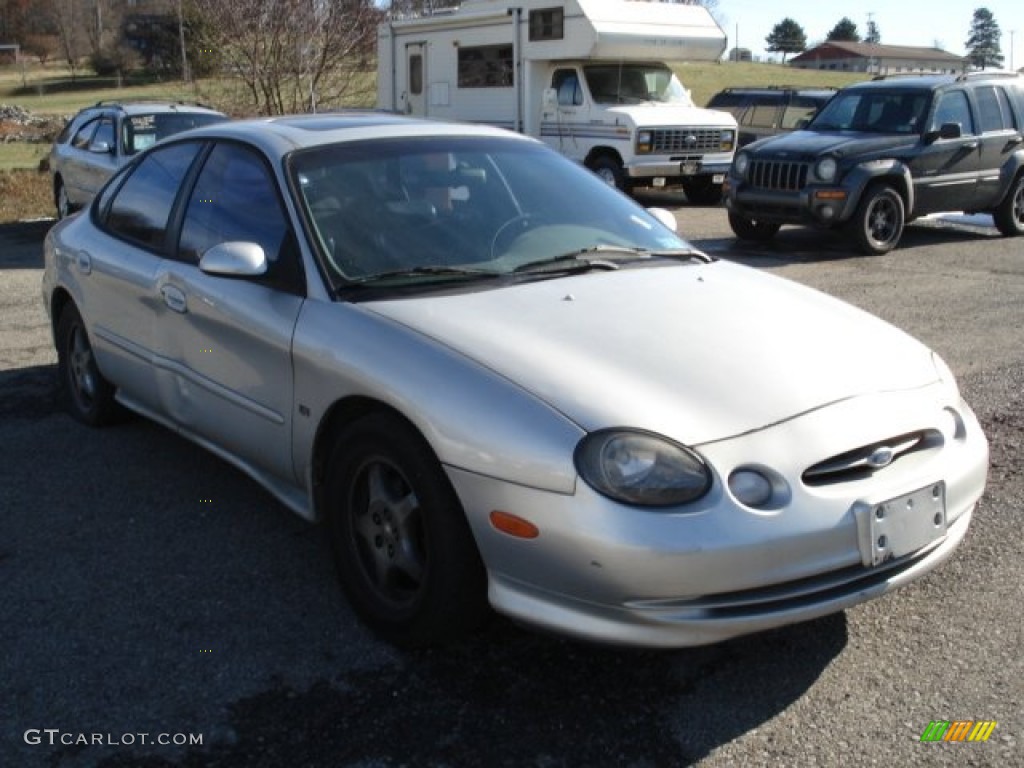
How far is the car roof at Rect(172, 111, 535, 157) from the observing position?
4160mm

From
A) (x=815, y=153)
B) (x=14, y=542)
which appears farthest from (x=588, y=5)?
(x=14, y=542)

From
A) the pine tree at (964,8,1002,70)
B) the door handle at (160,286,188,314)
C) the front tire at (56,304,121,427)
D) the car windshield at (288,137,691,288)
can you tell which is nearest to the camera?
the car windshield at (288,137,691,288)

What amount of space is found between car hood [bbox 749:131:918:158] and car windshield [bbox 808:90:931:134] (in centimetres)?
22

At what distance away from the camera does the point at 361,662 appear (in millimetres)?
3230

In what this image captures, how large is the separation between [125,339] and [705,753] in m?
3.23

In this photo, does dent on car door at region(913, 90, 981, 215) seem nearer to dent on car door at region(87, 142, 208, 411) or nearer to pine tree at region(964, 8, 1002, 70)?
dent on car door at region(87, 142, 208, 411)

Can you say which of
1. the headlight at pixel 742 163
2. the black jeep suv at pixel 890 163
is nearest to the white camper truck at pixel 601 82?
the headlight at pixel 742 163

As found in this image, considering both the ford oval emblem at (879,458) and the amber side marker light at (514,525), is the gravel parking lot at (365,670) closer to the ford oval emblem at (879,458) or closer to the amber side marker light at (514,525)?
the amber side marker light at (514,525)

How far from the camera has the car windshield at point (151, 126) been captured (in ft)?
39.9

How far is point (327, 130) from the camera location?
427 cm

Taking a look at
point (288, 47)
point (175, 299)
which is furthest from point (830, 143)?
point (288, 47)

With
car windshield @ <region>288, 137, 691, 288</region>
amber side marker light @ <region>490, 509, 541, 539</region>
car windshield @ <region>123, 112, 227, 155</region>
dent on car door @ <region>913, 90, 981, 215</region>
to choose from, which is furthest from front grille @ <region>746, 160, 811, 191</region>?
amber side marker light @ <region>490, 509, 541, 539</region>

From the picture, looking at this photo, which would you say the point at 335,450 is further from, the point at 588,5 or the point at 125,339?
the point at 588,5

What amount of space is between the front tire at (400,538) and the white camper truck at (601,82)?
12651 mm
